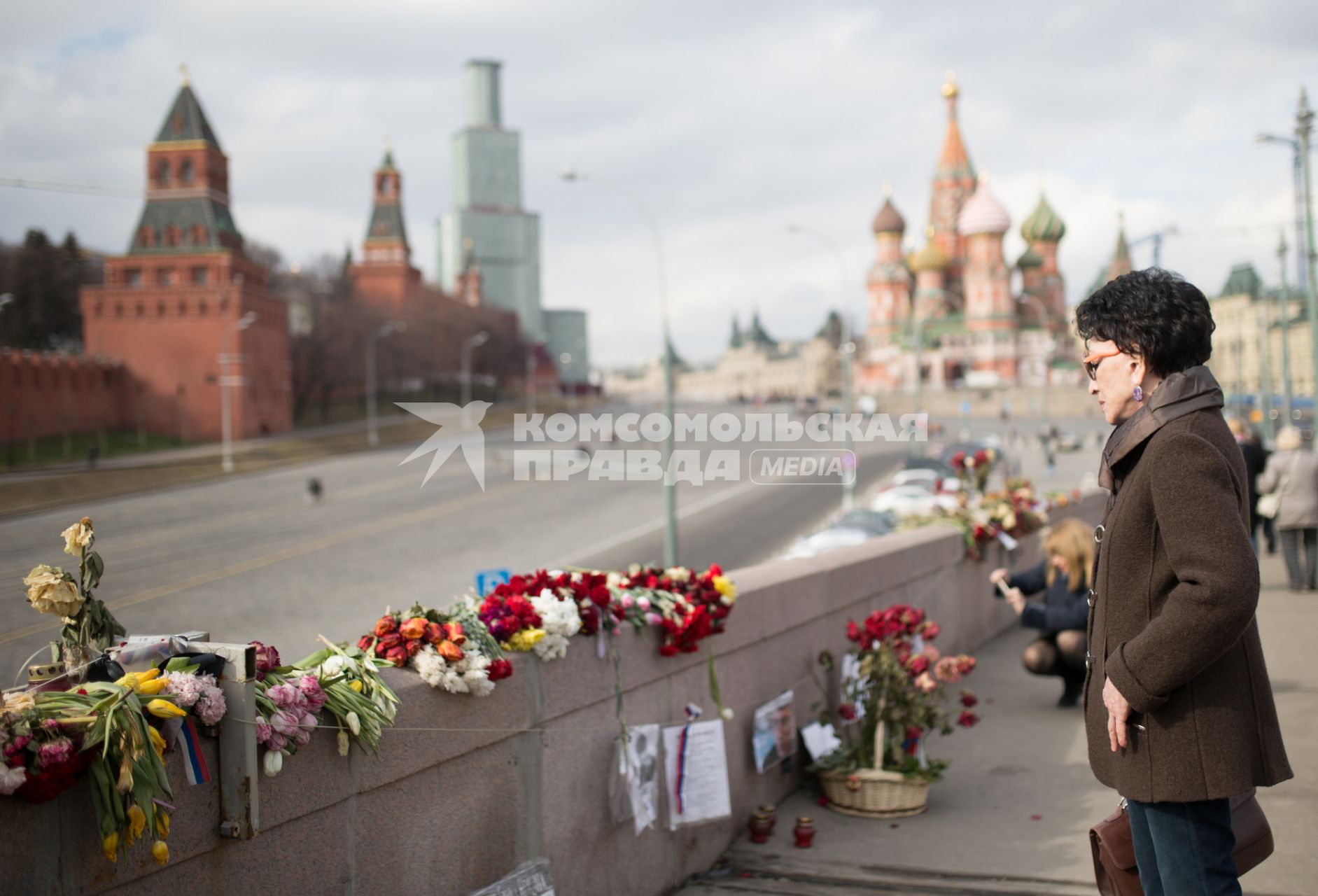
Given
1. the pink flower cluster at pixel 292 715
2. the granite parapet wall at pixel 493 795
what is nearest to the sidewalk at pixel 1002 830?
the granite parapet wall at pixel 493 795

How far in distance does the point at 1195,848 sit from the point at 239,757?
256 cm

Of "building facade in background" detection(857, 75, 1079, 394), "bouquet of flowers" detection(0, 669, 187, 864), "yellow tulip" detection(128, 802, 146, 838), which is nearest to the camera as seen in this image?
"bouquet of flowers" detection(0, 669, 187, 864)

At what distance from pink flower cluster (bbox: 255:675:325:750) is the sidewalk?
2.57m

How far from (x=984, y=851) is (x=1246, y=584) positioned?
10.5 feet

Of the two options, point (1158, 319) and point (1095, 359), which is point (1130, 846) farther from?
point (1158, 319)

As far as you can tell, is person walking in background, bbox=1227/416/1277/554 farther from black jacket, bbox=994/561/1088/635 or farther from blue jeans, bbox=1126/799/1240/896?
blue jeans, bbox=1126/799/1240/896

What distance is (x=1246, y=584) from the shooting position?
8.64 ft

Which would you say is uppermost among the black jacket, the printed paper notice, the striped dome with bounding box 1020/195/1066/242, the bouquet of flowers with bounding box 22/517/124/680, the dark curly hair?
the striped dome with bounding box 1020/195/1066/242

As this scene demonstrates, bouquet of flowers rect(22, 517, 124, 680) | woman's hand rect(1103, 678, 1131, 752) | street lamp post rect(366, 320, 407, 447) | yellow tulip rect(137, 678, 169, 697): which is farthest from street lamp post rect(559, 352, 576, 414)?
woman's hand rect(1103, 678, 1131, 752)

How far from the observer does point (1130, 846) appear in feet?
10.3

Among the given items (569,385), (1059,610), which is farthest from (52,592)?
(569,385)

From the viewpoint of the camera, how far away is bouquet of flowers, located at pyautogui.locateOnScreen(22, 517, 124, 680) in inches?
123

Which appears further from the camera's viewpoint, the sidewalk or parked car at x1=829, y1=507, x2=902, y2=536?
parked car at x1=829, y1=507, x2=902, y2=536
